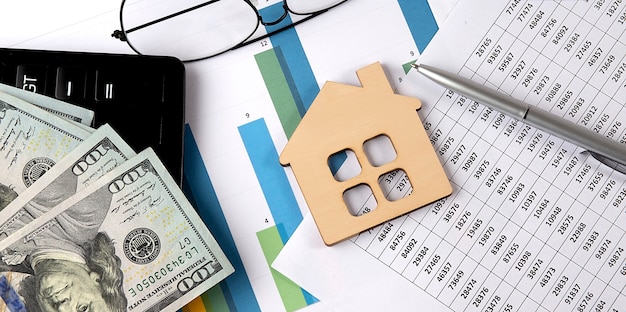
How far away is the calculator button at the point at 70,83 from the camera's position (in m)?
0.67

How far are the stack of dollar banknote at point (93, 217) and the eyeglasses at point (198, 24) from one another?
109 mm

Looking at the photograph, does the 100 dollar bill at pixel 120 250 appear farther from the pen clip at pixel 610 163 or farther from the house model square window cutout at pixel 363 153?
the pen clip at pixel 610 163

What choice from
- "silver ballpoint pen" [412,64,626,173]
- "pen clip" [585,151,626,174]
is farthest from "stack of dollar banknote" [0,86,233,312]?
"pen clip" [585,151,626,174]

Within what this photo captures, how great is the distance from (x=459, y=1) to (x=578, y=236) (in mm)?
276

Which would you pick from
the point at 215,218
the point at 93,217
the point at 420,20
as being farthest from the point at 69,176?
the point at 420,20

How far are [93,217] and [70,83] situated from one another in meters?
0.14

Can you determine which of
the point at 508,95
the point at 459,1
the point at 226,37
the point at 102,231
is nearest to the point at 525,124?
the point at 508,95

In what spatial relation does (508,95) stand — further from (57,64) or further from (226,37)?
(57,64)

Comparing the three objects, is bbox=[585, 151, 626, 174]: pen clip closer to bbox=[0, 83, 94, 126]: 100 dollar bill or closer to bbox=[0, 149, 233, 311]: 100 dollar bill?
bbox=[0, 149, 233, 311]: 100 dollar bill

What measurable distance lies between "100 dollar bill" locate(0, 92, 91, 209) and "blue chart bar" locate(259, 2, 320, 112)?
0.70ft

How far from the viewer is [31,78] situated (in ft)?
2.20

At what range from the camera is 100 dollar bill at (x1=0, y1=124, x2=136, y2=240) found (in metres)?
0.66

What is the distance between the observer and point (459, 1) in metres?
0.72

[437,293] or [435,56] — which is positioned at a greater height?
[435,56]
